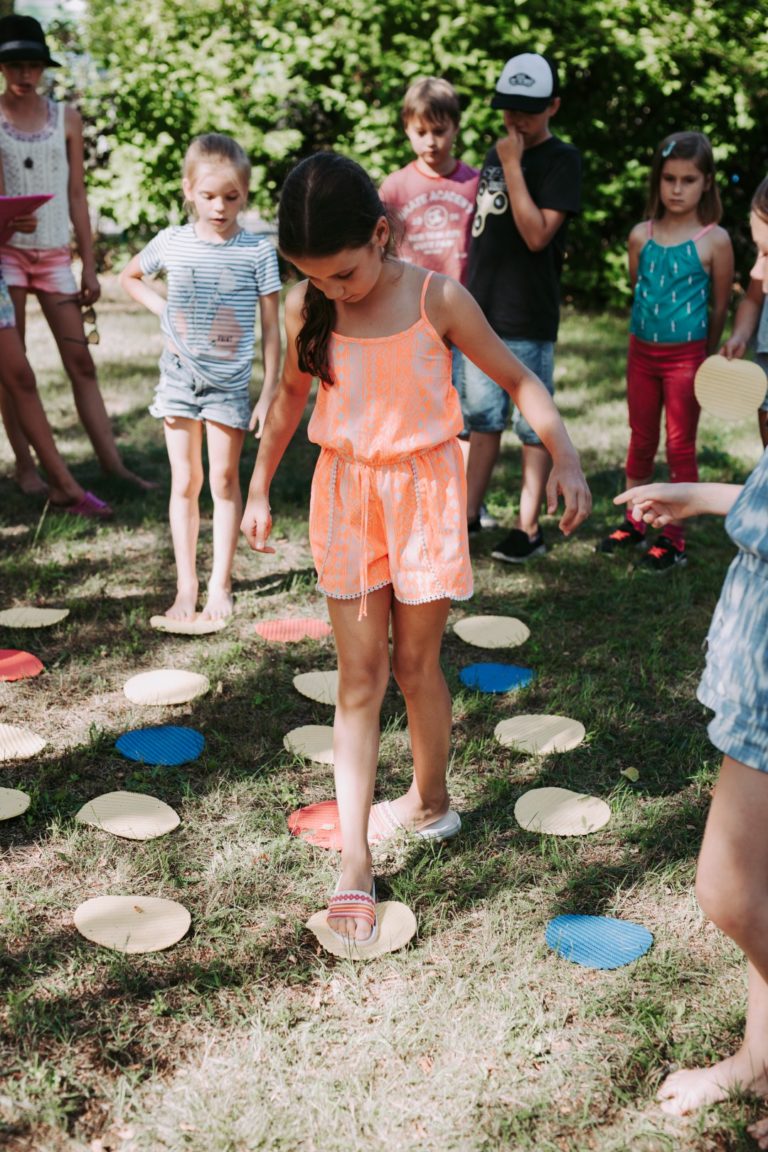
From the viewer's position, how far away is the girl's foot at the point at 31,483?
5227mm

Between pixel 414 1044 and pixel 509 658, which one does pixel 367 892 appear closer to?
pixel 414 1044

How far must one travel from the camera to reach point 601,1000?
2.22 metres

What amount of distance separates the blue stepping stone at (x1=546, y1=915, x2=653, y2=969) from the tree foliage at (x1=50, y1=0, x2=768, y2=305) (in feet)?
25.1

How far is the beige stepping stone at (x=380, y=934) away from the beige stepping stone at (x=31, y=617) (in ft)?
6.06

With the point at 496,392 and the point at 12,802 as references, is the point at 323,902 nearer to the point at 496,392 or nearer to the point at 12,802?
the point at 12,802

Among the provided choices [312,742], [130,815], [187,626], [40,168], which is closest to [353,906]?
[130,815]

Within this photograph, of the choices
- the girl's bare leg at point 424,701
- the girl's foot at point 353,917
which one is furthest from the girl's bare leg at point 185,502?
the girl's foot at point 353,917

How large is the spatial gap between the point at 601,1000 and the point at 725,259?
3.14 meters

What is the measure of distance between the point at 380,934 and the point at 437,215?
323 cm

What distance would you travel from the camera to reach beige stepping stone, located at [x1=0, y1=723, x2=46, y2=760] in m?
3.04

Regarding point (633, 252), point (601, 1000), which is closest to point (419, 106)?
point (633, 252)

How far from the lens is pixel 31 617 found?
3.90 metres

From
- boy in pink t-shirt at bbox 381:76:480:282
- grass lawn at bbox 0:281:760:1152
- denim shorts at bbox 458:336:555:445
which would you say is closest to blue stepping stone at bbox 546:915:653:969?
grass lawn at bbox 0:281:760:1152

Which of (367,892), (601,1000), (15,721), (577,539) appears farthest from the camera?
(577,539)
